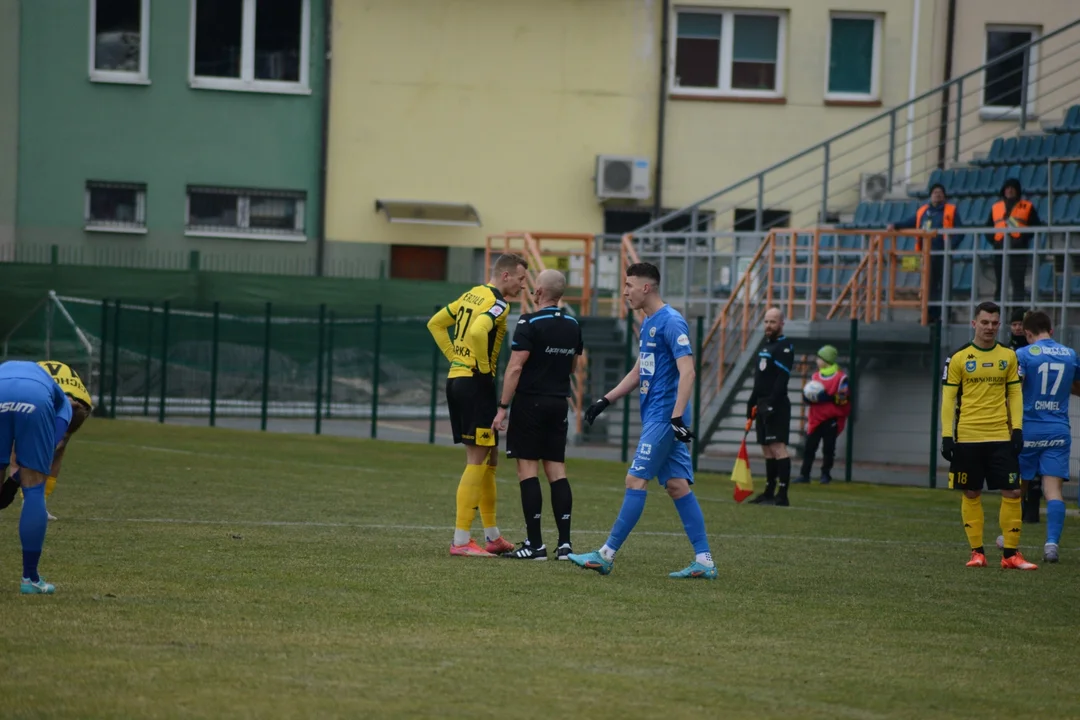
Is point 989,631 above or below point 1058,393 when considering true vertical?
below

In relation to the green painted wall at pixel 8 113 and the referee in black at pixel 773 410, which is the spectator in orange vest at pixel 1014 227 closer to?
the referee in black at pixel 773 410

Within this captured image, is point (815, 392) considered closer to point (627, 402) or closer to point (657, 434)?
point (627, 402)

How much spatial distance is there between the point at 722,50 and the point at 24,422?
1016 inches

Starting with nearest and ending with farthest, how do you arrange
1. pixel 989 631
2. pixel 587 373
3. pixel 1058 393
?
pixel 989 631
pixel 1058 393
pixel 587 373

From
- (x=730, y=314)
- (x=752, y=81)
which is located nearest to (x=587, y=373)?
(x=730, y=314)

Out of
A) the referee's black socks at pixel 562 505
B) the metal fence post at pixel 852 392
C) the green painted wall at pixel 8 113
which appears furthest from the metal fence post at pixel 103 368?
the referee's black socks at pixel 562 505

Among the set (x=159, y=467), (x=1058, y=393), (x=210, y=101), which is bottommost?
(x=159, y=467)

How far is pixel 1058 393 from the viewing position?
41.5 ft

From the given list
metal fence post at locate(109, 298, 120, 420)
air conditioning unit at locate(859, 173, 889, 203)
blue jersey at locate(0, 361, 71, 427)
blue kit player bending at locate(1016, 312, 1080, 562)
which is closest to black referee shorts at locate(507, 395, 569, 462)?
blue jersey at locate(0, 361, 71, 427)

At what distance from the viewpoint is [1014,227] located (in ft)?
66.3

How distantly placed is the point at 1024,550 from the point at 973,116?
66.4 ft

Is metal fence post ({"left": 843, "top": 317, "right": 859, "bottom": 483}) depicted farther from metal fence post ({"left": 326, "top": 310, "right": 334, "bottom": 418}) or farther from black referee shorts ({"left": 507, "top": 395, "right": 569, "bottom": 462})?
black referee shorts ({"left": 507, "top": 395, "right": 569, "bottom": 462})

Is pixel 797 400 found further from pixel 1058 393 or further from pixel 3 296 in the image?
pixel 3 296

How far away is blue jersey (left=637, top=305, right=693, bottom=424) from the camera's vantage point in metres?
10.1
